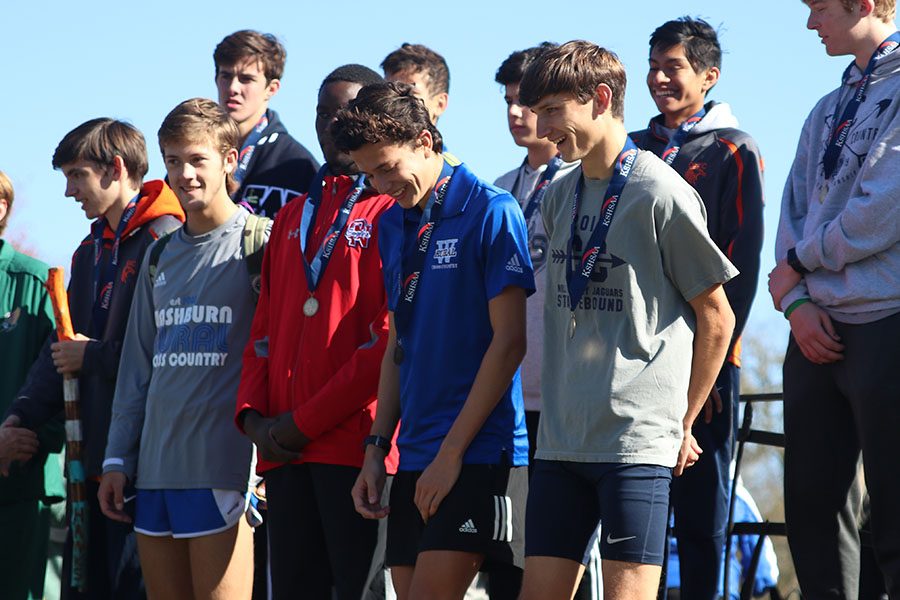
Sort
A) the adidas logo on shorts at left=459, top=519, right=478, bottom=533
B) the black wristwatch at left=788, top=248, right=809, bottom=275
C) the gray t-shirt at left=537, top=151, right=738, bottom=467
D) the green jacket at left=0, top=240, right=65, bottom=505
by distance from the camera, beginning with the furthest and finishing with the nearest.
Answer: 1. the green jacket at left=0, top=240, right=65, bottom=505
2. the black wristwatch at left=788, top=248, right=809, bottom=275
3. the adidas logo on shorts at left=459, top=519, right=478, bottom=533
4. the gray t-shirt at left=537, top=151, right=738, bottom=467

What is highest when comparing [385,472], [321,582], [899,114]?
[899,114]

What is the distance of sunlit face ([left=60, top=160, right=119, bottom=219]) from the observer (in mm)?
6629

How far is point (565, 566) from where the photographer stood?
4098 millimetres

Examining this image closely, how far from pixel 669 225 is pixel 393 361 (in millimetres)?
1165

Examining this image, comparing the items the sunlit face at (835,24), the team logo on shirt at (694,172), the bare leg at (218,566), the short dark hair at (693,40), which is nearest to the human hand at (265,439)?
the bare leg at (218,566)

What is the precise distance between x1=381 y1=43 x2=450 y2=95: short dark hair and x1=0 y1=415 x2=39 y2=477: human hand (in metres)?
2.87

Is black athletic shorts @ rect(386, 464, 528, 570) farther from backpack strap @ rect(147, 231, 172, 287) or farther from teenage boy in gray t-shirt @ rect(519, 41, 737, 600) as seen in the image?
backpack strap @ rect(147, 231, 172, 287)

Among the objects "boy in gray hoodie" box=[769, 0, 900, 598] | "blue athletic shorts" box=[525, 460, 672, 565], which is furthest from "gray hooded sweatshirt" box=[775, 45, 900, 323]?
"blue athletic shorts" box=[525, 460, 672, 565]

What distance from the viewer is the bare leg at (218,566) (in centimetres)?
537

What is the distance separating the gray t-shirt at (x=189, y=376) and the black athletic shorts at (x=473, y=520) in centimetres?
119

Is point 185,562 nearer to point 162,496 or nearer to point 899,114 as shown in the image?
point 162,496

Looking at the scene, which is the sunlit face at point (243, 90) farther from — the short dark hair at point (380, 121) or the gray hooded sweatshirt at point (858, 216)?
the gray hooded sweatshirt at point (858, 216)

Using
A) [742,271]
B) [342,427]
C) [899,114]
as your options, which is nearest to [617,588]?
[342,427]

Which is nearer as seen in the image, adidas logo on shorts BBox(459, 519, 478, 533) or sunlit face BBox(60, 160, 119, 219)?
adidas logo on shorts BBox(459, 519, 478, 533)
